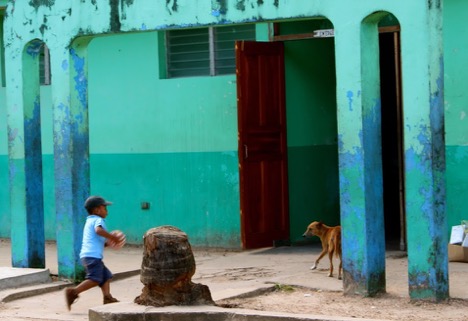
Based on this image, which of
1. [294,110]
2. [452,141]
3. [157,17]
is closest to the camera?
[157,17]

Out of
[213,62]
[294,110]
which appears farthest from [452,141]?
[213,62]

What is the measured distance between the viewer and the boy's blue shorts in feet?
34.1

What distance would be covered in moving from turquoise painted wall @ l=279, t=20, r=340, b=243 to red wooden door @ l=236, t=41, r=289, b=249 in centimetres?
18

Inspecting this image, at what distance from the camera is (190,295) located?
9750 mm

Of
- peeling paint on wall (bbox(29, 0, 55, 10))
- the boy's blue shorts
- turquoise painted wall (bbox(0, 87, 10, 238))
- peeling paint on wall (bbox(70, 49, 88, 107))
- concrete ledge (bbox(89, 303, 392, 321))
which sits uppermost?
peeling paint on wall (bbox(29, 0, 55, 10))

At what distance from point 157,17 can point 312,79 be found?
410cm

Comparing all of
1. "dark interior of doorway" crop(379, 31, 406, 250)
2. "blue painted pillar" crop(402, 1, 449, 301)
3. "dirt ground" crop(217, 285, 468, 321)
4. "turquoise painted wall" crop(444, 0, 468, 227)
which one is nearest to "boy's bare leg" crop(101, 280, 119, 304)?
"dirt ground" crop(217, 285, 468, 321)

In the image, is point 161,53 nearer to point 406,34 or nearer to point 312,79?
point 312,79

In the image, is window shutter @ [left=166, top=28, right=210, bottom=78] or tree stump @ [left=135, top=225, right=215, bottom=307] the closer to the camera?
tree stump @ [left=135, top=225, right=215, bottom=307]

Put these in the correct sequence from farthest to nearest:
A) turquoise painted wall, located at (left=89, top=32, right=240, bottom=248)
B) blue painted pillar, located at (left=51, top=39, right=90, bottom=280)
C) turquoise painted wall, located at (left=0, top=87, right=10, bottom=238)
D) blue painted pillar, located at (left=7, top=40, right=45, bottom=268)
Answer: turquoise painted wall, located at (left=0, top=87, right=10, bottom=238) → turquoise painted wall, located at (left=89, top=32, right=240, bottom=248) → blue painted pillar, located at (left=7, top=40, right=45, bottom=268) → blue painted pillar, located at (left=51, top=39, right=90, bottom=280)

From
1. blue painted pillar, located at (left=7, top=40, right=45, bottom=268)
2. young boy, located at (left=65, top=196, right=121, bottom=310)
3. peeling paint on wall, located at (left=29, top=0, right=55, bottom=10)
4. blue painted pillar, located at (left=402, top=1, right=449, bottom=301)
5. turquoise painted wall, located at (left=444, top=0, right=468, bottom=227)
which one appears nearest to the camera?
blue painted pillar, located at (left=402, top=1, right=449, bottom=301)

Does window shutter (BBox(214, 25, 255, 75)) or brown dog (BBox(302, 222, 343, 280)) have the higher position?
window shutter (BBox(214, 25, 255, 75))

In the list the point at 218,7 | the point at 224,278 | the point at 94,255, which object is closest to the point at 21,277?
the point at 94,255

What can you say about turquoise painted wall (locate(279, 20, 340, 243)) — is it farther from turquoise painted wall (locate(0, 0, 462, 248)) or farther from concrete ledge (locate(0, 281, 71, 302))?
concrete ledge (locate(0, 281, 71, 302))
